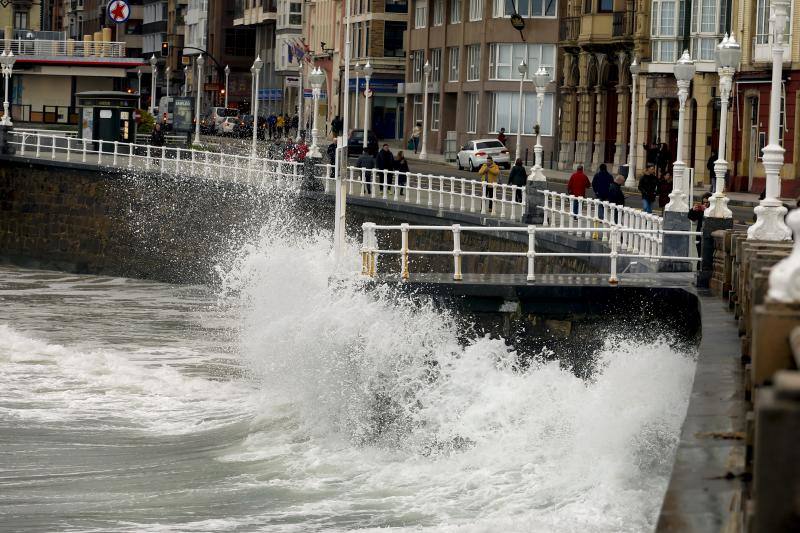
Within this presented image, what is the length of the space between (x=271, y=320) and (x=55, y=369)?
568 centimetres

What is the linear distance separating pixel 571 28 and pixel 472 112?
1047 cm

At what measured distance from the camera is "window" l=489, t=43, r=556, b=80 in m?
72.2

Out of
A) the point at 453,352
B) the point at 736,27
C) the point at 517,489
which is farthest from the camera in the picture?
the point at 736,27

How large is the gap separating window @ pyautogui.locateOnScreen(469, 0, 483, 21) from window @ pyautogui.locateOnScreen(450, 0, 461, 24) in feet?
5.60

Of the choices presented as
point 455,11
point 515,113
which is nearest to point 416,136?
point 455,11

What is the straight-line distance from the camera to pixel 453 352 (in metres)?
20.6

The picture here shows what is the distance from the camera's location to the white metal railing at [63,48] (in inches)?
3059

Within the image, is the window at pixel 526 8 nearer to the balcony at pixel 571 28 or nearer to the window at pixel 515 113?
the balcony at pixel 571 28

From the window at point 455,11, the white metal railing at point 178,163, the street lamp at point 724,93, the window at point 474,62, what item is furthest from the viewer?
the window at point 455,11

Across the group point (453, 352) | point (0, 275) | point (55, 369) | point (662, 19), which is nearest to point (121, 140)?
point (0, 275)

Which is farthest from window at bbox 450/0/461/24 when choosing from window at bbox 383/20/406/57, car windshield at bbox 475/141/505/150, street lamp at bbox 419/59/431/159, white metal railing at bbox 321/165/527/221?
white metal railing at bbox 321/165/527/221

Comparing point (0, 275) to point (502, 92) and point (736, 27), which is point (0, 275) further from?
point (502, 92)

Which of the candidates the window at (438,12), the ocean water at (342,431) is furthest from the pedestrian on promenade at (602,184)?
the window at (438,12)

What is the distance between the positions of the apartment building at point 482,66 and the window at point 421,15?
52mm
